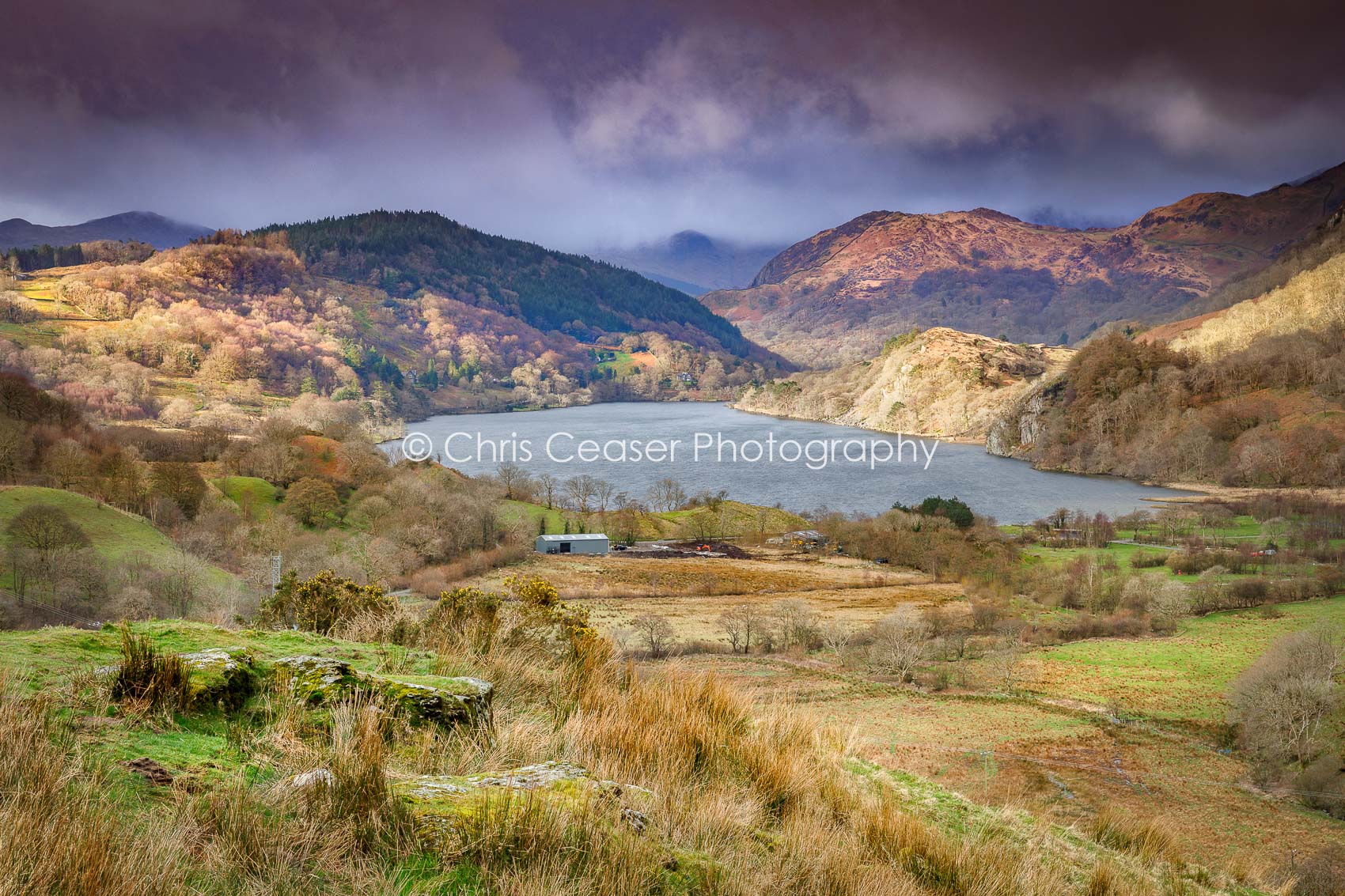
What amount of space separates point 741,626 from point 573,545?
81.0 feet

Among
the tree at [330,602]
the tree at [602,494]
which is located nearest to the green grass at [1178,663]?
the tree at [330,602]

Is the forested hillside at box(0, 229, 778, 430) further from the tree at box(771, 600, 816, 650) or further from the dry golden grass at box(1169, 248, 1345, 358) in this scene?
the dry golden grass at box(1169, 248, 1345, 358)

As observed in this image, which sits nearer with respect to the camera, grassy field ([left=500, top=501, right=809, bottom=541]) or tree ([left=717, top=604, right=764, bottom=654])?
tree ([left=717, top=604, right=764, bottom=654])

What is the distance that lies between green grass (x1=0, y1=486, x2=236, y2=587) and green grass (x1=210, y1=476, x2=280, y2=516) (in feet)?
50.6

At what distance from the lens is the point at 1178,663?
1142 inches

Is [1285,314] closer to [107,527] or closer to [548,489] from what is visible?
[548,489]

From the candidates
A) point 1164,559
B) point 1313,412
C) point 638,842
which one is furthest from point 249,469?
point 1313,412

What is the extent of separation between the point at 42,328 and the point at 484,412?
9305 cm

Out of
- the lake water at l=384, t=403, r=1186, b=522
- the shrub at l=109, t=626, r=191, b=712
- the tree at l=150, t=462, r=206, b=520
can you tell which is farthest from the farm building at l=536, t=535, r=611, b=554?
the shrub at l=109, t=626, r=191, b=712

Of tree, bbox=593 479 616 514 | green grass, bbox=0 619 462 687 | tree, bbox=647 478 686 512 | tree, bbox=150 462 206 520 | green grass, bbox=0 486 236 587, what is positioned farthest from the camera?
tree, bbox=647 478 686 512

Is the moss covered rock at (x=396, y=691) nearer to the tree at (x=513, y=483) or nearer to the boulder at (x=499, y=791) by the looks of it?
the boulder at (x=499, y=791)

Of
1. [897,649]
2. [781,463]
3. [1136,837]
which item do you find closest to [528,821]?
[1136,837]

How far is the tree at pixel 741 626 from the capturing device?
33.6 meters

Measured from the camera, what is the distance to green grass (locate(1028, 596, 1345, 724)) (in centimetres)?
2508
